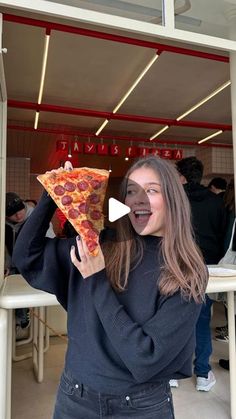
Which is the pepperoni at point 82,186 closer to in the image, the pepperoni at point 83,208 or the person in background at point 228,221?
the pepperoni at point 83,208

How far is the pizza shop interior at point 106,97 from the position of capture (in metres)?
1.88

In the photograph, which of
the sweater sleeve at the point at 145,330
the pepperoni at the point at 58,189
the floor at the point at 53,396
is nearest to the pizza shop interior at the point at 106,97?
the floor at the point at 53,396

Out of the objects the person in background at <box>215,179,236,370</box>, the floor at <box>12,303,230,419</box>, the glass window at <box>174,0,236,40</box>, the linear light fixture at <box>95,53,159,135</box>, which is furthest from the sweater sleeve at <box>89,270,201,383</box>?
the linear light fixture at <box>95,53,159,135</box>

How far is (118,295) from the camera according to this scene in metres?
0.82

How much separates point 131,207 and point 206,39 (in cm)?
174

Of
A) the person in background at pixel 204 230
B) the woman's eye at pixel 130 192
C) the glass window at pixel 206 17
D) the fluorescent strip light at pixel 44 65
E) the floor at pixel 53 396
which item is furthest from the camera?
the fluorescent strip light at pixel 44 65

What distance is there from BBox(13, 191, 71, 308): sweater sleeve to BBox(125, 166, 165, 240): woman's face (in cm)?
21

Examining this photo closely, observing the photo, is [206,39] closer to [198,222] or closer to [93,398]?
[198,222]

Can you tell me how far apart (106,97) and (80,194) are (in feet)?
13.0

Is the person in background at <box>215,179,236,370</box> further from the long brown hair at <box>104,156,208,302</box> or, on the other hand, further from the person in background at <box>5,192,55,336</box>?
the long brown hair at <box>104,156,208,302</box>

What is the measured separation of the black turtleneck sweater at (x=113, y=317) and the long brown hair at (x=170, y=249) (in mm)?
23

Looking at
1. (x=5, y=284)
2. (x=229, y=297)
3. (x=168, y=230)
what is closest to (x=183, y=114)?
(x=229, y=297)

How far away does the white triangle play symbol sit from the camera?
2.56 feet

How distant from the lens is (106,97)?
4.50 metres
